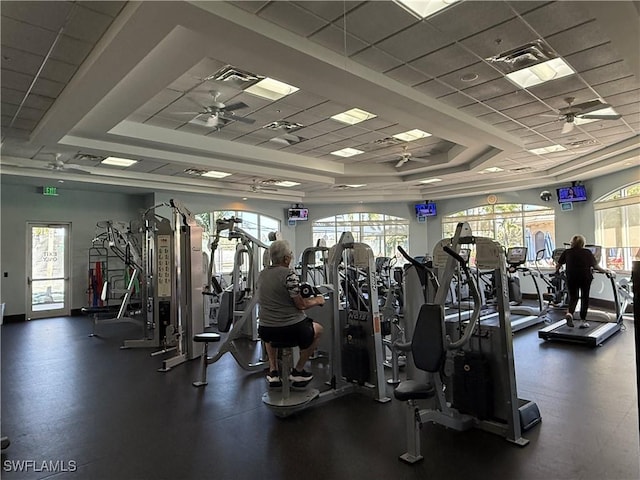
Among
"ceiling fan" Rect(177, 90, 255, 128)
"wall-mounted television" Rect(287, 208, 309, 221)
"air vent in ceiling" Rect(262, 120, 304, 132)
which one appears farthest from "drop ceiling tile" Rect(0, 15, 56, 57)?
"wall-mounted television" Rect(287, 208, 309, 221)

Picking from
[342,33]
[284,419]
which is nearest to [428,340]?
[284,419]

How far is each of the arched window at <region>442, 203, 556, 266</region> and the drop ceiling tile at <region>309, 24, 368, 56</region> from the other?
803 cm

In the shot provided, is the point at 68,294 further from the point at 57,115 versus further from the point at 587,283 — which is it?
the point at 587,283

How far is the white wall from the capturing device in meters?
9.33

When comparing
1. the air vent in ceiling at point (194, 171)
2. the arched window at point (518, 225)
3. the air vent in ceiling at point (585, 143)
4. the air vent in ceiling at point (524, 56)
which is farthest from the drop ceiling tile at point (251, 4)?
the arched window at point (518, 225)

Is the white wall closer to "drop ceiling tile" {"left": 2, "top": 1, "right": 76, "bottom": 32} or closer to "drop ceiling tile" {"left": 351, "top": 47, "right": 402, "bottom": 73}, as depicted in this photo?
"drop ceiling tile" {"left": 351, "top": 47, "right": 402, "bottom": 73}

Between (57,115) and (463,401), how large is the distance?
5.69 meters

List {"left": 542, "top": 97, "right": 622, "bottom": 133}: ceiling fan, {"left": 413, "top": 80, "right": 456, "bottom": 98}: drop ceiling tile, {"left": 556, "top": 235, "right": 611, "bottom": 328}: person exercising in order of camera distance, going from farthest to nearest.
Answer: {"left": 556, "top": 235, "right": 611, "bottom": 328}: person exercising, {"left": 542, "top": 97, "right": 622, "bottom": 133}: ceiling fan, {"left": 413, "top": 80, "right": 456, "bottom": 98}: drop ceiling tile

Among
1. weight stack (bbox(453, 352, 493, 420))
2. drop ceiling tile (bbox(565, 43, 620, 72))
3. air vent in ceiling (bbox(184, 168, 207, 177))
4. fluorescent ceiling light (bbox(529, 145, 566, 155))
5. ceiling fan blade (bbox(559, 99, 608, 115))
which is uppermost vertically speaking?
drop ceiling tile (bbox(565, 43, 620, 72))

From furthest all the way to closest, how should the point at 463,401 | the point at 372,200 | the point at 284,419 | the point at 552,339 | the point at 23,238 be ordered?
the point at 372,200, the point at 23,238, the point at 552,339, the point at 284,419, the point at 463,401

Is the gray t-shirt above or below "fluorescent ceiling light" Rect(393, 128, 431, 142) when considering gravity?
below

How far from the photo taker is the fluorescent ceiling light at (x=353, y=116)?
6164mm

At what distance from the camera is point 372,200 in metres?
13.1

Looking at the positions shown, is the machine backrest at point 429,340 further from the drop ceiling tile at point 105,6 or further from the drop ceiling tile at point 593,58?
the drop ceiling tile at point 105,6
